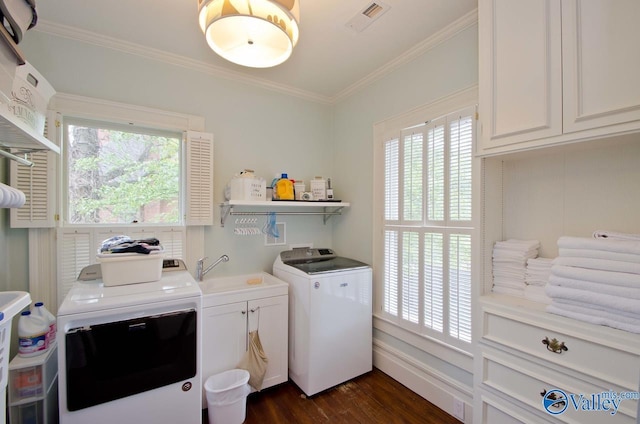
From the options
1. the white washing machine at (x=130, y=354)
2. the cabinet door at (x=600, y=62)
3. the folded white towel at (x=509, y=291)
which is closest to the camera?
the cabinet door at (x=600, y=62)

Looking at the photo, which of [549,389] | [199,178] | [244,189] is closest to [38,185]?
[199,178]

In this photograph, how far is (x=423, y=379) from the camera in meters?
2.12

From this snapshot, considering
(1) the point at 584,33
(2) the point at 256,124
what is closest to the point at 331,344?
(2) the point at 256,124

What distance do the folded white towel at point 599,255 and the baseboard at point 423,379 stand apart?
3.69 ft

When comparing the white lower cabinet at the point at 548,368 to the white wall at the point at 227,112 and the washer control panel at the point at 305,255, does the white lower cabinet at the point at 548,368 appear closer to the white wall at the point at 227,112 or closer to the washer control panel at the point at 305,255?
the washer control panel at the point at 305,255

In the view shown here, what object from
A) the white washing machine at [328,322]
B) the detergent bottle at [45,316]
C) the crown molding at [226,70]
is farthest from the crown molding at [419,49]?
the detergent bottle at [45,316]

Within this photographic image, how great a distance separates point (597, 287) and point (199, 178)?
2456 mm

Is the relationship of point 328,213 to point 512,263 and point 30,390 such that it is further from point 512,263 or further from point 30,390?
point 30,390

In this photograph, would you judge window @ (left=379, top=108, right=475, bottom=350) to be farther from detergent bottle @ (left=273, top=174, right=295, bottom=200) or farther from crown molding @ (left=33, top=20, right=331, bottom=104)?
crown molding @ (left=33, top=20, right=331, bottom=104)

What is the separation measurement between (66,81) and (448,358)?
323 cm

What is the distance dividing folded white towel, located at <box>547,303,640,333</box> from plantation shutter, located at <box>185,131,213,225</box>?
7.40 ft

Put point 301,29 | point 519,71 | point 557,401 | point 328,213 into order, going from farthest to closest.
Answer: point 328,213 → point 301,29 → point 519,71 → point 557,401

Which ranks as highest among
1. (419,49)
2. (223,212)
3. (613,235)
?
(419,49)

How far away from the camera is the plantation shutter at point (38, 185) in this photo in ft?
5.90
